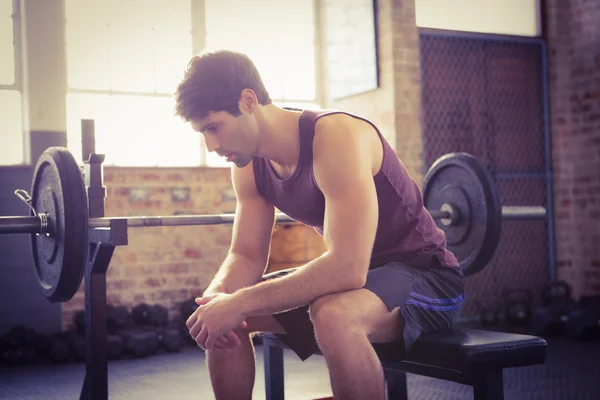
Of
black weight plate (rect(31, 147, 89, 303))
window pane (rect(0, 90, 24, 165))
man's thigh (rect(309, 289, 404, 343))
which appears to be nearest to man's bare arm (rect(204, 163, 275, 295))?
man's thigh (rect(309, 289, 404, 343))

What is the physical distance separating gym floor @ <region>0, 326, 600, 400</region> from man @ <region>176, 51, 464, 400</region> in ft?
4.14

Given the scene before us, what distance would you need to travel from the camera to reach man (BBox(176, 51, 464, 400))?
144 cm

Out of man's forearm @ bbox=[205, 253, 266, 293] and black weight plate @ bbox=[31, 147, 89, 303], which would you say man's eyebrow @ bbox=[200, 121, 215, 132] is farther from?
black weight plate @ bbox=[31, 147, 89, 303]

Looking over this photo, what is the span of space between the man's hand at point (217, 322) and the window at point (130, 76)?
9.65 ft

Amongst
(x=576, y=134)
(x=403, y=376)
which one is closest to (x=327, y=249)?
(x=403, y=376)

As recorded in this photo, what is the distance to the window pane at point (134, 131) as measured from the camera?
4.42 m

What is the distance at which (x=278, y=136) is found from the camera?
5.39 ft

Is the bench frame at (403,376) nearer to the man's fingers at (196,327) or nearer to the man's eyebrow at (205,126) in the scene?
the man's fingers at (196,327)

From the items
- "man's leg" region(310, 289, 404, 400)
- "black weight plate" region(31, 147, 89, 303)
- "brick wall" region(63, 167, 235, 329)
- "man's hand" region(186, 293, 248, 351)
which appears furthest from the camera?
"brick wall" region(63, 167, 235, 329)

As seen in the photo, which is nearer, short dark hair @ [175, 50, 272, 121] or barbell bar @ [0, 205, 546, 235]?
short dark hair @ [175, 50, 272, 121]

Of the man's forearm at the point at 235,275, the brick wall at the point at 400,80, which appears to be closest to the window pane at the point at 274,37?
the brick wall at the point at 400,80

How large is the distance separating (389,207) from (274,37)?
11.7ft

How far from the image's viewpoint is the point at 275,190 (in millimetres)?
1730

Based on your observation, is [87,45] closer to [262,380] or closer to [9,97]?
[9,97]
